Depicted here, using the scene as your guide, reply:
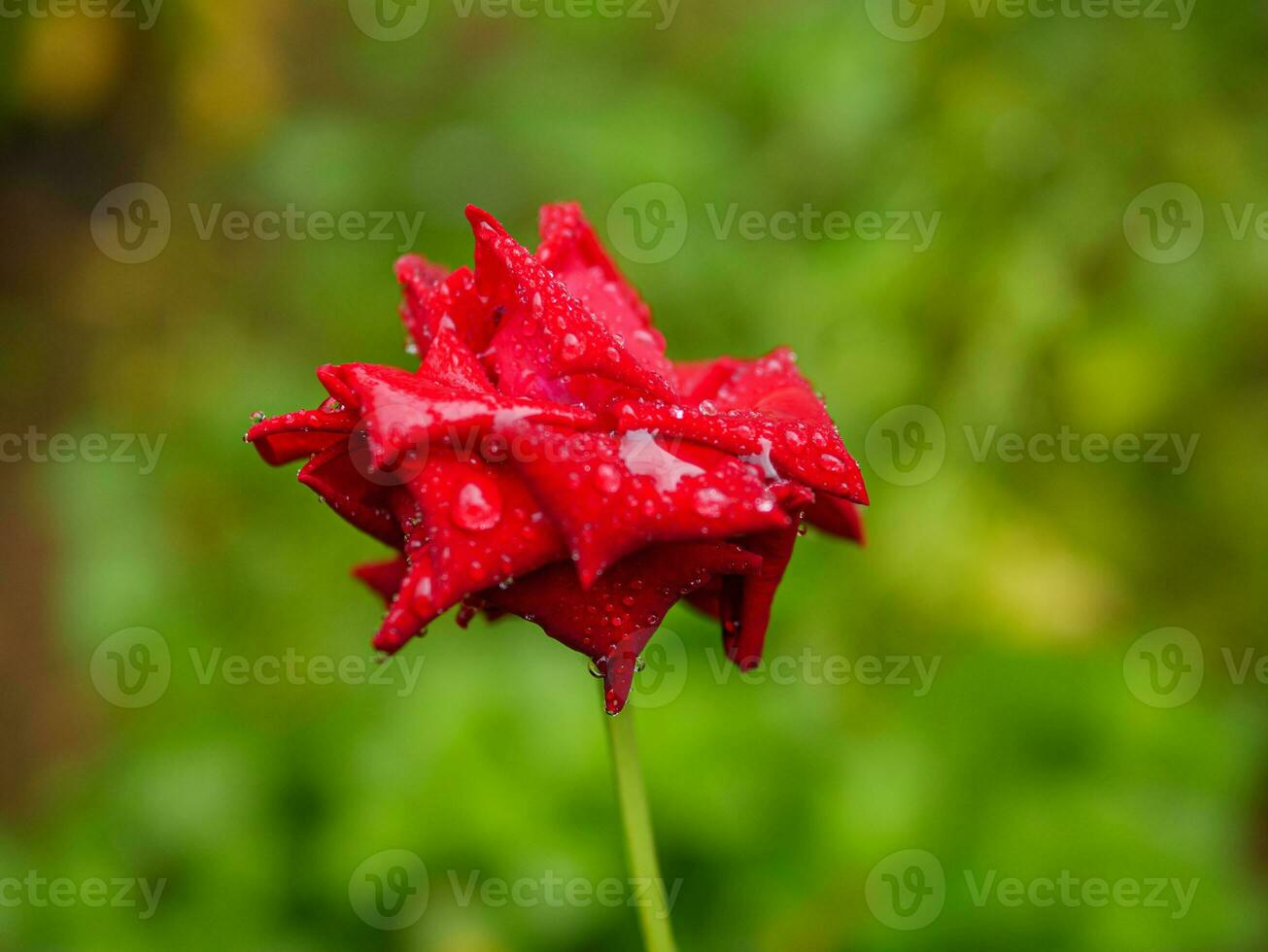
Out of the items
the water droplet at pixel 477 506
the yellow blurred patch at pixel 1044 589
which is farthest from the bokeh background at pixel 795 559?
the water droplet at pixel 477 506

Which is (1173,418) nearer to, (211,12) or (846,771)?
(846,771)

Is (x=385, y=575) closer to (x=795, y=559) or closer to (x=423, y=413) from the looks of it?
(x=423, y=413)

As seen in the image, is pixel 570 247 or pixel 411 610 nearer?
pixel 411 610

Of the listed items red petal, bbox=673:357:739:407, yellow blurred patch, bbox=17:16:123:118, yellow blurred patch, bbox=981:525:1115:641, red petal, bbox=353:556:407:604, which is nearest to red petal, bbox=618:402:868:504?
red petal, bbox=673:357:739:407

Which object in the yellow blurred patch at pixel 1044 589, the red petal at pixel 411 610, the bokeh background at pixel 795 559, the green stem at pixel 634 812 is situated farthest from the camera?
the yellow blurred patch at pixel 1044 589

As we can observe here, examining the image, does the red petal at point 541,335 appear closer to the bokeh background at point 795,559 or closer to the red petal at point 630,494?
the red petal at point 630,494

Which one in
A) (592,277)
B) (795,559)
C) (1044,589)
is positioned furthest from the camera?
(1044,589)

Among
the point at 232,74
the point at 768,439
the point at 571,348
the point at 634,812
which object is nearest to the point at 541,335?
the point at 571,348
